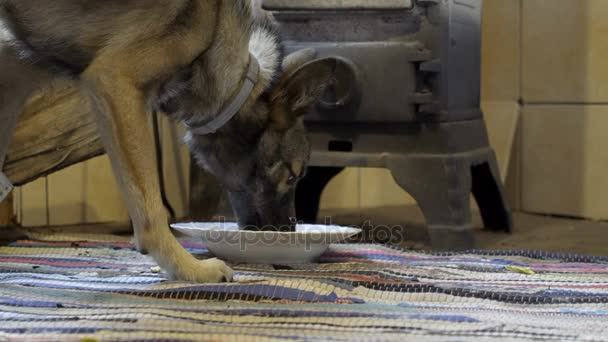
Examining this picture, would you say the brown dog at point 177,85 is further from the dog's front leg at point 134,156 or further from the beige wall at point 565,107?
the beige wall at point 565,107

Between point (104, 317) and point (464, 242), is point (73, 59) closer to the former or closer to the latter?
point (104, 317)

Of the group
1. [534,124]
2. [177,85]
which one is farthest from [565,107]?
[177,85]

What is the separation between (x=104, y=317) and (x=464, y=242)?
4.79 ft

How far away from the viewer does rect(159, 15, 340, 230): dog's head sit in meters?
2.18

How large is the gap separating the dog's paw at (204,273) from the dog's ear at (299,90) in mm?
502

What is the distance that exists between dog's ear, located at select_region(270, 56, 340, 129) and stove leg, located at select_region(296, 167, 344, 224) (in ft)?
3.16

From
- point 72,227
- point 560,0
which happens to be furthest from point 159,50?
point 560,0

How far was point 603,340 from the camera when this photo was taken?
141 centimetres

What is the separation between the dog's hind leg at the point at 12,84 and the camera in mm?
1968

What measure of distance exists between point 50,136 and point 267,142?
2.80 ft

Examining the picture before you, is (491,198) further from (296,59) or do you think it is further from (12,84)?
(12,84)

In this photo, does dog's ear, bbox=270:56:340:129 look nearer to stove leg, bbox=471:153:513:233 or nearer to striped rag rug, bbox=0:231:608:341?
striped rag rug, bbox=0:231:608:341

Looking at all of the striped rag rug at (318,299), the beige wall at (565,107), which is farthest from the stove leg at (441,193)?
the beige wall at (565,107)

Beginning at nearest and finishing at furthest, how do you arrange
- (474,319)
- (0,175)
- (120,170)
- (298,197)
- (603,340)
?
(603,340) < (474,319) < (120,170) < (0,175) < (298,197)
